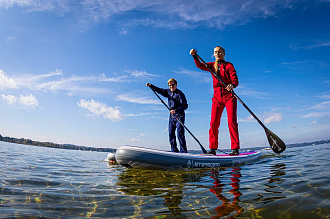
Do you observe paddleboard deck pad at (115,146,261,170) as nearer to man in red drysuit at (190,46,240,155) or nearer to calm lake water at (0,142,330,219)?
man in red drysuit at (190,46,240,155)

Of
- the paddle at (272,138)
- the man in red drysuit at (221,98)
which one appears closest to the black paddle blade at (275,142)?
the paddle at (272,138)

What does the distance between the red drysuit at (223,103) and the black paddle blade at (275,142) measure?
127cm

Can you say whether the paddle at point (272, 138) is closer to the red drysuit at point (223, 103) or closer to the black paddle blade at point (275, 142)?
the black paddle blade at point (275, 142)

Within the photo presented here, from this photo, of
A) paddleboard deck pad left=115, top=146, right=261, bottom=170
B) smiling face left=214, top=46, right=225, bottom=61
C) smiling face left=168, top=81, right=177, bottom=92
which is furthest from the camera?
smiling face left=168, top=81, right=177, bottom=92

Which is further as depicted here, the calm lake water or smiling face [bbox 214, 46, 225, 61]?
smiling face [bbox 214, 46, 225, 61]

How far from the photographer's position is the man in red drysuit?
6.47 meters

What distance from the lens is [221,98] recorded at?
667cm

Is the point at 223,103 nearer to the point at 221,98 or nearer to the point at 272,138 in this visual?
the point at 221,98

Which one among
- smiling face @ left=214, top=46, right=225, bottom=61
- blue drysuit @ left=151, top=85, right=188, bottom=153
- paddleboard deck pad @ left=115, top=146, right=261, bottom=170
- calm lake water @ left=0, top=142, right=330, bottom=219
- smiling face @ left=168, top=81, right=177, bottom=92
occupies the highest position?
smiling face @ left=214, top=46, right=225, bottom=61

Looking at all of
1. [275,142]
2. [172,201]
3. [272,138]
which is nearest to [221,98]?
[272,138]

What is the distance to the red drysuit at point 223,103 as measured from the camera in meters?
6.45

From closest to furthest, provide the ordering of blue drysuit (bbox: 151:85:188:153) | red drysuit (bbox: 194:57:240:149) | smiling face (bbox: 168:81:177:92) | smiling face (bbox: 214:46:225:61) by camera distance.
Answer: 1. red drysuit (bbox: 194:57:240:149)
2. smiling face (bbox: 214:46:225:61)
3. blue drysuit (bbox: 151:85:188:153)
4. smiling face (bbox: 168:81:177:92)

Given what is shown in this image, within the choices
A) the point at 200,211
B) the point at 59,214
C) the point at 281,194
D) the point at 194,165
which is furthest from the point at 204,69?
the point at 59,214

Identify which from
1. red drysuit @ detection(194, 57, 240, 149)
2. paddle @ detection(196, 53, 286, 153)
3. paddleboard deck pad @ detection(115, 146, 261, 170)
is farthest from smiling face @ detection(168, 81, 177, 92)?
paddleboard deck pad @ detection(115, 146, 261, 170)
